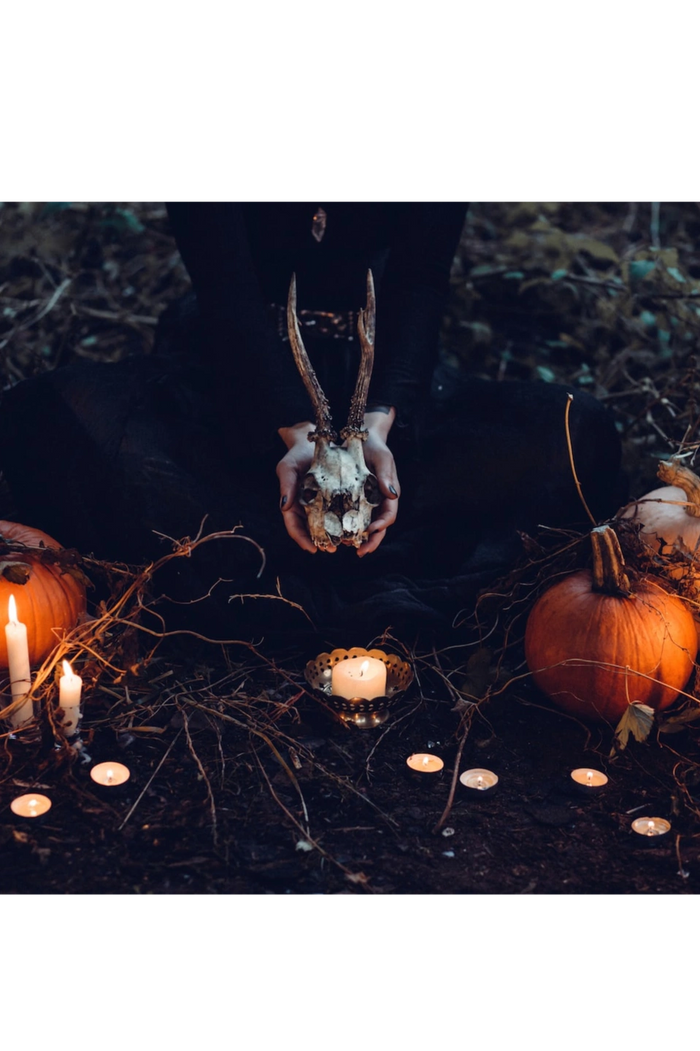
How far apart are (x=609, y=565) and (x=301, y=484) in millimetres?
820

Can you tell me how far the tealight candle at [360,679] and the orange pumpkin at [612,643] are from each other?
0.42 meters

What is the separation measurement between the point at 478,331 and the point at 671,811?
2.94 metres

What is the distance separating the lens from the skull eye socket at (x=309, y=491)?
2201 millimetres

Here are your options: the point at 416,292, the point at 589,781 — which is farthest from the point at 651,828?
the point at 416,292

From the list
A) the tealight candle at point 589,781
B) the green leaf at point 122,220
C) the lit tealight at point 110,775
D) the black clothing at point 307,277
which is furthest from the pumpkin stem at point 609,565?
the green leaf at point 122,220

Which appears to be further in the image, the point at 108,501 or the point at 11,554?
the point at 108,501

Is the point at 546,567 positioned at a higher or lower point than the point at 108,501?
lower

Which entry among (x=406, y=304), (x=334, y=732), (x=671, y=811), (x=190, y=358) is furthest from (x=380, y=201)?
(x=671, y=811)

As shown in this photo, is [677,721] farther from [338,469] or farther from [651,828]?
[338,469]

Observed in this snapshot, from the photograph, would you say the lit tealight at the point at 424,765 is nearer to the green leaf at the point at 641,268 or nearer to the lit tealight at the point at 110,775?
the lit tealight at the point at 110,775

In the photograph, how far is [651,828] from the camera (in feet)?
6.30

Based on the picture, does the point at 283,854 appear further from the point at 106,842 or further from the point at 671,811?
the point at 671,811

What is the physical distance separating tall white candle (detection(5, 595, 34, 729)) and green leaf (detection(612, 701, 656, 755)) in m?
1.40

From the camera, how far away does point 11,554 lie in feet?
7.70
